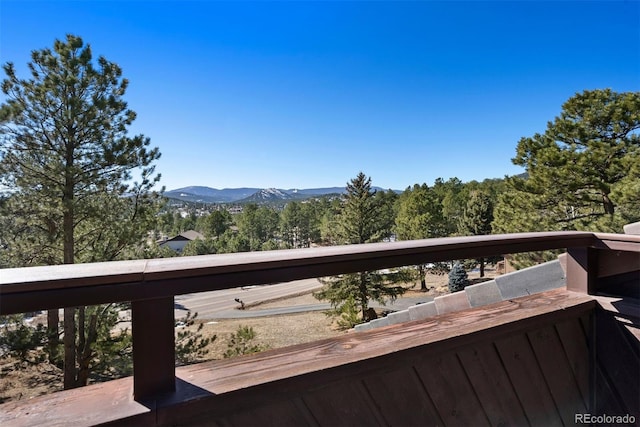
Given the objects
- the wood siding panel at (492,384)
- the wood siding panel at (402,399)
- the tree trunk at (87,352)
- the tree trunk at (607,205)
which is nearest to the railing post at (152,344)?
the wood siding panel at (402,399)

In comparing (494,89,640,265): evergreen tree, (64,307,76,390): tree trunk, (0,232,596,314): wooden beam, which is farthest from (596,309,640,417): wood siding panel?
(494,89,640,265): evergreen tree

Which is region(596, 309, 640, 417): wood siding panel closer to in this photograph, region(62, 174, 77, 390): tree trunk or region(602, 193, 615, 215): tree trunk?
region(62, 174, 77, 390): tree trunk

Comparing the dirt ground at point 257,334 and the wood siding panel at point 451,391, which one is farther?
the dirt ground at point 257,334

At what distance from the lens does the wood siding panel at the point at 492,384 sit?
36.9 inches

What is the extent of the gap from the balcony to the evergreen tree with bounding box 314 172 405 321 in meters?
11.5

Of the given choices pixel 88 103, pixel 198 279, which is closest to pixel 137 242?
pixel 88 103

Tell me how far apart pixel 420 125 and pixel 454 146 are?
3965 millimetres

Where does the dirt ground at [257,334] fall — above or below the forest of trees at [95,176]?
below

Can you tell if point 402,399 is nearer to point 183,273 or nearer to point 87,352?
point 183,273

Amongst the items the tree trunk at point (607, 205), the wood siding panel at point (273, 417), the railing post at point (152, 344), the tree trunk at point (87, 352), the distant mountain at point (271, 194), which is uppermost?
the distant mountain at point (271, 194)

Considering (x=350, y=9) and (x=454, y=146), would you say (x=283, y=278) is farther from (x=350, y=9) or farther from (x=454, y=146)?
(x=454, y=146)

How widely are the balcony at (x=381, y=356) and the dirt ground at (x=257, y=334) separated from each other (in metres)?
2.08

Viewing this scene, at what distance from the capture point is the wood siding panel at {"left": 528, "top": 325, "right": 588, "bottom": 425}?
1062mm

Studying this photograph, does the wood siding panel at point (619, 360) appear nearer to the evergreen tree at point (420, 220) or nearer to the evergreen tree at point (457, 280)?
the evergreen tree at point (457, 280)
